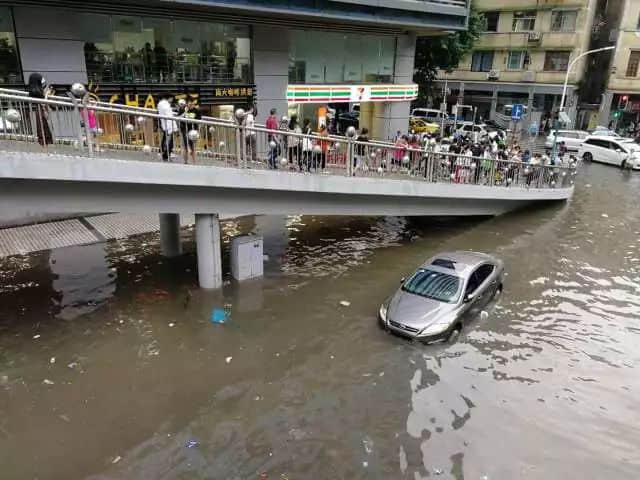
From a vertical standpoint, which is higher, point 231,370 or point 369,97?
point 369,97

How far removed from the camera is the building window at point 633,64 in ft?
121

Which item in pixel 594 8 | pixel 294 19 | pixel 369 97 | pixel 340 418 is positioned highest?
pixel 594 8

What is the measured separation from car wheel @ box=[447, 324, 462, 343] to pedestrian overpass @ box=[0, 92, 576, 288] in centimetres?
419

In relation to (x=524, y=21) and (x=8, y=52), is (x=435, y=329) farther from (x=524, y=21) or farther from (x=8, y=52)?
(x=524, y=21)

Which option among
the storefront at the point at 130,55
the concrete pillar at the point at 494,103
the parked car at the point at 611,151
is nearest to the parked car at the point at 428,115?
the concrete pillar at the point at 494,103

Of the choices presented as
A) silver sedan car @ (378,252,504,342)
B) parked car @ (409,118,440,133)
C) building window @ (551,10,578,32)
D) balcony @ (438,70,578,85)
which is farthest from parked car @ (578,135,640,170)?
silver sedan car @ (378,252,504,342)

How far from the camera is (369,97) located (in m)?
22.5

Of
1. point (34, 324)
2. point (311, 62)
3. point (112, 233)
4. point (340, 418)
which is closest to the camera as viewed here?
point (340, 418)

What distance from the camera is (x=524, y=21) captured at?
39281 millimetres

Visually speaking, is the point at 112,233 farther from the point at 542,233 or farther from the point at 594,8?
the point at 594,8

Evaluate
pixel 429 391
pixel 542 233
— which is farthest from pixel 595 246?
pixel 429 391

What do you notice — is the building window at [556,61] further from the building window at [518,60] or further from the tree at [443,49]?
the tree at [443,49]

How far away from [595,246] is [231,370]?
1244cm

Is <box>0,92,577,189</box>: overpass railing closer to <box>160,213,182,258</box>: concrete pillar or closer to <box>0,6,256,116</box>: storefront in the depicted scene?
<box>160,213,182,258</box>: concrete pillar
